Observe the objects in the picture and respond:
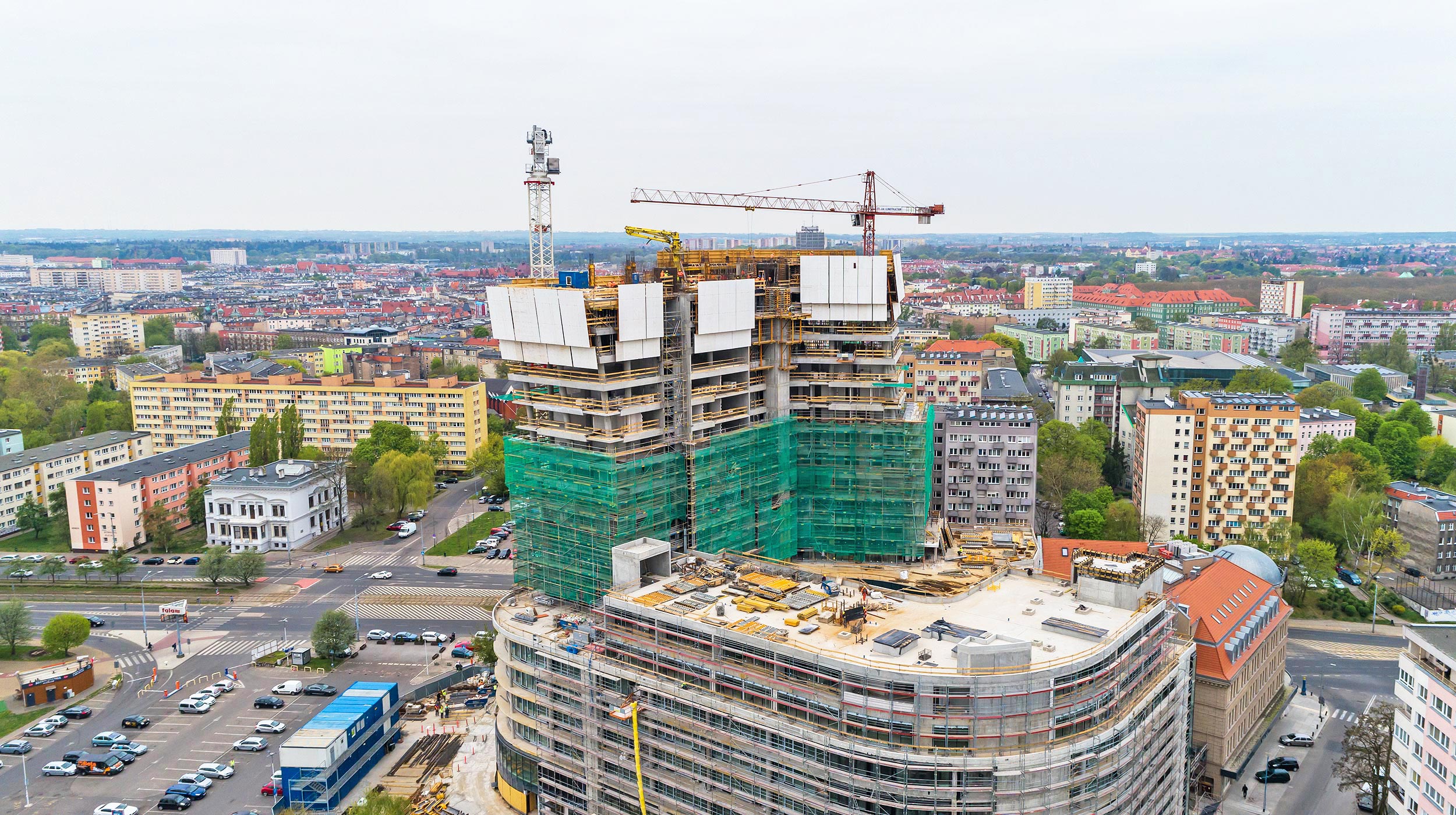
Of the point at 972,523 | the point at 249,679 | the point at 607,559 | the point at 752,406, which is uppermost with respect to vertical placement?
the point at 752,406

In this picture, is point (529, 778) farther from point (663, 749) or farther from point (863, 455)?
point (863, 455)

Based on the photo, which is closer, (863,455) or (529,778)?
(529,778)

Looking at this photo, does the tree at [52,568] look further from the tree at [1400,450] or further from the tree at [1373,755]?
the tree at [1400,450]

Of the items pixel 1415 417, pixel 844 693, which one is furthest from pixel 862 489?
pixel 1415 417

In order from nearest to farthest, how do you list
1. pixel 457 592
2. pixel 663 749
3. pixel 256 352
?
pixel 663 749 < pixel 457 592 < pixel 256 352

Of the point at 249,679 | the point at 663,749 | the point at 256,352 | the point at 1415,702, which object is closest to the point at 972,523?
the point at 1415,702

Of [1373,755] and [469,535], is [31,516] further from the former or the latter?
[1373,755]

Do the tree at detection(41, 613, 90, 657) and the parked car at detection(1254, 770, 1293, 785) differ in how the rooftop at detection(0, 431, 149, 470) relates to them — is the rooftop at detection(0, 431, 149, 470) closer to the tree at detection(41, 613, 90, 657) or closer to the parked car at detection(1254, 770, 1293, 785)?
the tree at detection(41, 613, 90, 657)
